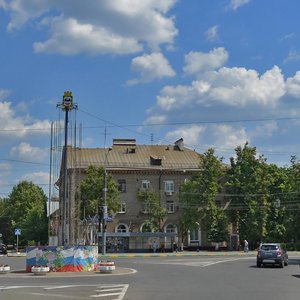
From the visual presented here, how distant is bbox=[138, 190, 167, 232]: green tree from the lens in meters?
79.4

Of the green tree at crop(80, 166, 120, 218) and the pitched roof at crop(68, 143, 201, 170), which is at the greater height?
the pitched roof at crop(68, 143, 201, 170)

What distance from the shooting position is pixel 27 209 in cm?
10562

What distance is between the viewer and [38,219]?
92.3m

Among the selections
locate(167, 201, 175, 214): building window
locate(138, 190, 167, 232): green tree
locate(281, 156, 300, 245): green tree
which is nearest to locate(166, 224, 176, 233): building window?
locate(138, 190, 167, 232): green tree

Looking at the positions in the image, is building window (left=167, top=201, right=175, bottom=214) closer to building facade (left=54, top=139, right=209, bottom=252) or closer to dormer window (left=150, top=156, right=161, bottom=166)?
building facade (left=54, top=139, right=209, bottom=252)

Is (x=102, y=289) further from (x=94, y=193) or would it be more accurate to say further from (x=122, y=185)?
(x=122, y=185)

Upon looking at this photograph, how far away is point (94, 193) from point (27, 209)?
3444 centimetres

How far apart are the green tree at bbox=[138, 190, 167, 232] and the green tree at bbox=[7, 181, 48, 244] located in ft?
63.3

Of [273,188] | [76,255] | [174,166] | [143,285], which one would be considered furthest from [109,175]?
[143,285]

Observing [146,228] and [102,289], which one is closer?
[102,289]

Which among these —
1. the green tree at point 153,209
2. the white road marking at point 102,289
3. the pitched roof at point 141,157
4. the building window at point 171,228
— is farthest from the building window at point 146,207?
the white road marking at point 102,289

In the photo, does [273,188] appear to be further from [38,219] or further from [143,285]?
[143,285]

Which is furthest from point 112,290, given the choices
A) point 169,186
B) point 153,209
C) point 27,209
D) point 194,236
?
point 27,209

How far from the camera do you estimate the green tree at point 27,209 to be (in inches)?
3595
